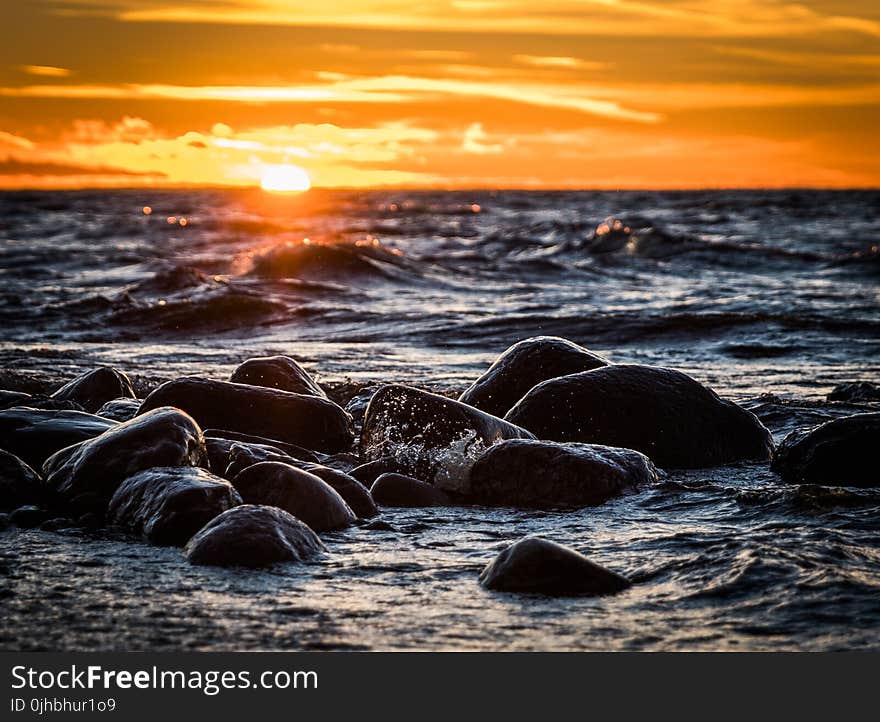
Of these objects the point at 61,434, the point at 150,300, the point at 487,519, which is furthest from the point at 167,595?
the point at 150,300

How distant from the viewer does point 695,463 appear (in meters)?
6.13

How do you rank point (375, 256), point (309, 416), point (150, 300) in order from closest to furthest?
point (309, 416)
point (150, 300)
point (375, 256)

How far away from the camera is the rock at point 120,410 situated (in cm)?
650

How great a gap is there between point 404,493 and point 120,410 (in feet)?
7.16

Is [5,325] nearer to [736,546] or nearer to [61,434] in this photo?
[61,434]

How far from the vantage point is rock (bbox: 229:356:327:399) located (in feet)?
23.9

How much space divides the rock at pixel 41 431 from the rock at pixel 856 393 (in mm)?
5187

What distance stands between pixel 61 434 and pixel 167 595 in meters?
2.02

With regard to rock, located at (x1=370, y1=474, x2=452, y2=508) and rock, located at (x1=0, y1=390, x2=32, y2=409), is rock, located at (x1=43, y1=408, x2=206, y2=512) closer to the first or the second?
rock, located at (x1=370, y1=474, x2=452, y2=508)

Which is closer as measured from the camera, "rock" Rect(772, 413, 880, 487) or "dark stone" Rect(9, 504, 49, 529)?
"dark stone" Rect(9, 504, 49, 529)

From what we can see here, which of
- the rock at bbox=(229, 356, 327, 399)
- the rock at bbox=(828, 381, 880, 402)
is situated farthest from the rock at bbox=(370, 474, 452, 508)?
the rock at bbox=(828, 381, 880, 402)

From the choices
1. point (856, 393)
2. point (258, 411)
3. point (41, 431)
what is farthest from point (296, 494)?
point (856, 393)

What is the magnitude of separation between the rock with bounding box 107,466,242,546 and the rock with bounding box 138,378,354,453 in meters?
1.51

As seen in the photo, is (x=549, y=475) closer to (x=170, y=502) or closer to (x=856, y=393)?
(x=170, y=502)
